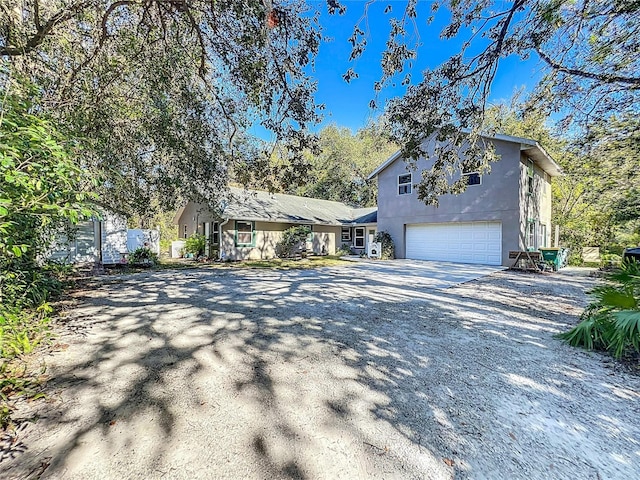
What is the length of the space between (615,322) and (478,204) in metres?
10.8

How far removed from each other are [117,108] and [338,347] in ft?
21.4

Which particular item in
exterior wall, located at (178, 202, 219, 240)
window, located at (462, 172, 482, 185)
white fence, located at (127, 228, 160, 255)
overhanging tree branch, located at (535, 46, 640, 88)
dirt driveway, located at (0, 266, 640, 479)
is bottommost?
dirt driveway, located at (0, 266, 640, 479)

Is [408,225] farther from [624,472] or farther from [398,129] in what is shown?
[624,472]

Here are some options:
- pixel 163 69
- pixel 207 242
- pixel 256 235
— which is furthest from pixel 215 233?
pixel 163 69

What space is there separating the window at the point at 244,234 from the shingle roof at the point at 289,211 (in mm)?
768

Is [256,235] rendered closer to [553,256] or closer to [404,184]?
[404,184]

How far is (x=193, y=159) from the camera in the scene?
7.29 metres

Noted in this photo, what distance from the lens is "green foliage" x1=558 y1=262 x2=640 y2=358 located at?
3.46 meters

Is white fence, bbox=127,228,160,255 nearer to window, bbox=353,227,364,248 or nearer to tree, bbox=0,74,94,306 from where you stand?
window, bbox=353,227,364,248

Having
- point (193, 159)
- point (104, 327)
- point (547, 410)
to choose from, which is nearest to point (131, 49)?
point (193, 159)

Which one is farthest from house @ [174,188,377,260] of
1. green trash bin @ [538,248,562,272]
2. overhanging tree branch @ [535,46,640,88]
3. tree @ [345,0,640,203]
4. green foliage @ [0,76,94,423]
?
overhanging tree branch @ [535,46,640,88]

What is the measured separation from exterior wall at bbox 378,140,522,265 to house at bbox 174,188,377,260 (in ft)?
8.38

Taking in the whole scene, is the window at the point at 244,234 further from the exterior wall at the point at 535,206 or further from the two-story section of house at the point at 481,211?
the exterior wall at the point at 535,206

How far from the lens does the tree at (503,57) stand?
5.26 metres
